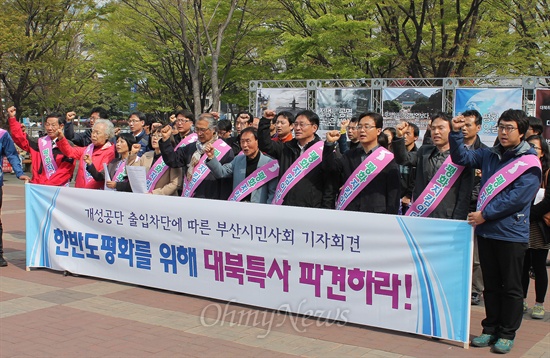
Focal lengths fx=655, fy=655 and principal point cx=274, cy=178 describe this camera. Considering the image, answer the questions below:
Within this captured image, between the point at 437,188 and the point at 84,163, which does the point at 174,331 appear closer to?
the point at 437,188

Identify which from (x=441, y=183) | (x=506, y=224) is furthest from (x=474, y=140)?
(x=506, y=224)

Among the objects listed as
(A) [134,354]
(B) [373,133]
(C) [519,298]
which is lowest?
(A) [134,354]

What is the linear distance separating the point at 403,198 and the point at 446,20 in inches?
467

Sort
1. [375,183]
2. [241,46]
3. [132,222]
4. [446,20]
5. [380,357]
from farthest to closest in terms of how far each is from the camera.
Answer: [241,46] → [446,20] → [132,222] → [375,183] → [380,357]

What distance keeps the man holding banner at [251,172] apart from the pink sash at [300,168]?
34 centimetres

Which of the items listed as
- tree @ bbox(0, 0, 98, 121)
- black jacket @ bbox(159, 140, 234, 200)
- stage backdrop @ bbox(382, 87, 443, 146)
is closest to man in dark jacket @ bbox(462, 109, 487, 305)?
black jacket @ bbox(159, 140, 234, 200)

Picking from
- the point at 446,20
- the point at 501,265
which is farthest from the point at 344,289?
the point at 446,20

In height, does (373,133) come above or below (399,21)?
below

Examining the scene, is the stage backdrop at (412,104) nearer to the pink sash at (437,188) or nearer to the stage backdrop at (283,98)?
the stage backdrop at (283,98)

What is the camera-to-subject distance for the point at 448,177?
5.70 meters

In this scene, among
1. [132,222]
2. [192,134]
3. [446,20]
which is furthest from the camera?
[446,20]

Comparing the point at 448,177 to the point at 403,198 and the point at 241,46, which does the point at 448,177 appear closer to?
the point at 403,198

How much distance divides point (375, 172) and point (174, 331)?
2211 millimetres

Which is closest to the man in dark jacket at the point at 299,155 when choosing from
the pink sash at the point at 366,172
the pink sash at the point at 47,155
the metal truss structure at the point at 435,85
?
the pink sash at the point at 366,172
